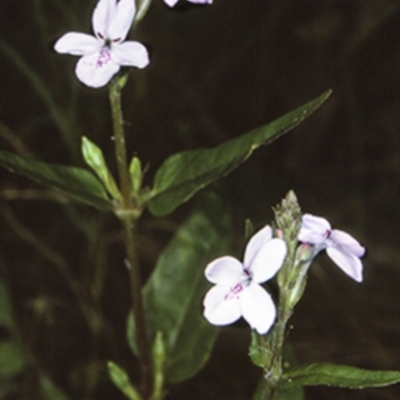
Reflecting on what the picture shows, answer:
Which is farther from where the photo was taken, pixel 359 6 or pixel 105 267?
pixel 359 6

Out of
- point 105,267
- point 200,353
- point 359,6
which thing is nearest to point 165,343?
point 200,353

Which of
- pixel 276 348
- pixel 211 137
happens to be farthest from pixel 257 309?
pixel 211 137

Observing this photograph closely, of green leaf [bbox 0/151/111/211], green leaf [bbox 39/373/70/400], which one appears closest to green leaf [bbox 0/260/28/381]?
green leaf [bbox 39/373/70/400]

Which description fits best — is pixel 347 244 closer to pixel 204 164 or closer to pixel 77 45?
pixel 204 164

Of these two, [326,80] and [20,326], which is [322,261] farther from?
[20,326]

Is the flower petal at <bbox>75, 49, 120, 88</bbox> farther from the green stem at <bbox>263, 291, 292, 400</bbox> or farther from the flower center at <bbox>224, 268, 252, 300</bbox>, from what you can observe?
the green stem at <bbox>263, 291, 292, 400</bbox>

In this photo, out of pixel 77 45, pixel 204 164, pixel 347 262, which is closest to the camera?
pixel 347 262

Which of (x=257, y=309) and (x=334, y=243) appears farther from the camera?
(x=334, y=243)
